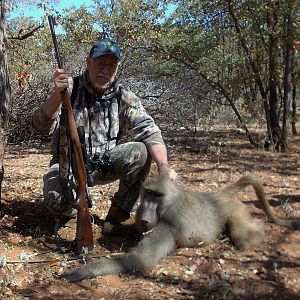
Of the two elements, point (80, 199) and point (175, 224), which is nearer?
point (80, 199)

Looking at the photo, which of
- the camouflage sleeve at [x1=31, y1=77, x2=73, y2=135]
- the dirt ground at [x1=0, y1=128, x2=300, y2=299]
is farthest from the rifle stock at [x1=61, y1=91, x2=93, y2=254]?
the camouflage sleeve at [x1=31, y1=77, x2=73, y2=135]

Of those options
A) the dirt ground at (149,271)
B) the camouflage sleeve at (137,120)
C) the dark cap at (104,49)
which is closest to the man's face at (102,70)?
the dark cap at (104,49)

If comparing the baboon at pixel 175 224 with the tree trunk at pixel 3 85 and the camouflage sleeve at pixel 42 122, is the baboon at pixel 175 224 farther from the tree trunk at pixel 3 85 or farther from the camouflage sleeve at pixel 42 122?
the tree trunk at pixel 3 85

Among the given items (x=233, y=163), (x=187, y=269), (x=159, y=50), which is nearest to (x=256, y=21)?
(x=159, y=50)

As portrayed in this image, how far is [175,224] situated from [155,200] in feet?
0.73

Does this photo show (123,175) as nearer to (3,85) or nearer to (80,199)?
(80,199)

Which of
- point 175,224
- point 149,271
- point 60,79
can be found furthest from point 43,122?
point 149,271

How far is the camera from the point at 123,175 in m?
3.96

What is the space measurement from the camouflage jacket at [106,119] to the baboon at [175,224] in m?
0.53

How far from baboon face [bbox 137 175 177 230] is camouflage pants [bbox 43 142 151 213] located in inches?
16.0

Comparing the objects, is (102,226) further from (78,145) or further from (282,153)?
(282,153)

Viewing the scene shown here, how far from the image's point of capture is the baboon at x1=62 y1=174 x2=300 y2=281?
10.3 feet

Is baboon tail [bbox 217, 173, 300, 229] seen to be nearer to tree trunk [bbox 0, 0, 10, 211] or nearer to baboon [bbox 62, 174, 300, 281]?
baboon [bbox 62, 174, 300, 281]

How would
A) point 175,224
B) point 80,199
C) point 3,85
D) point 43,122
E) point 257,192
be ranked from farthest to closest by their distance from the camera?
point 257,192 → point 3,85 → point 43,122 → point 175,224 → point 80,199
